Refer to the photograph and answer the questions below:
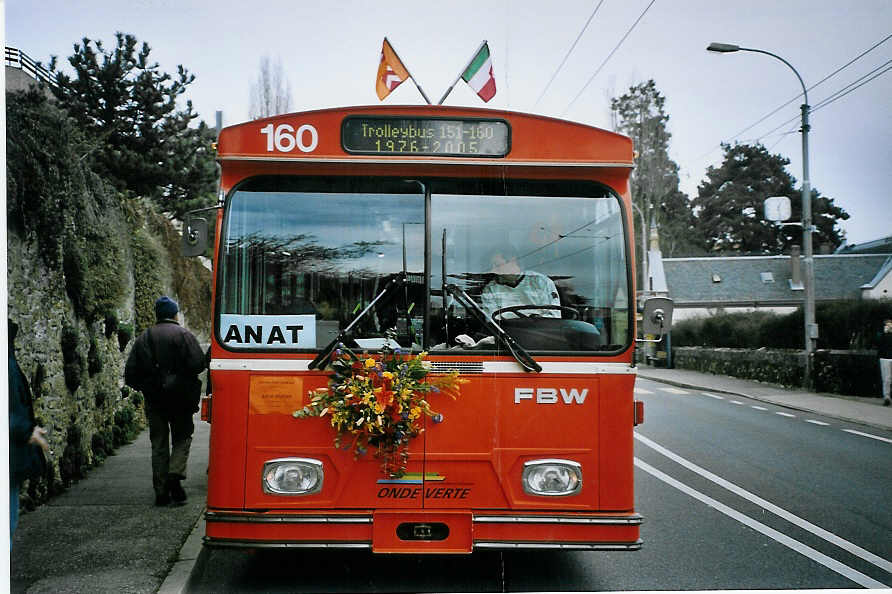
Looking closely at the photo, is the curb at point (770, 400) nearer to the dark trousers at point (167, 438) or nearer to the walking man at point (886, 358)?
the walking man at point (886, 358)

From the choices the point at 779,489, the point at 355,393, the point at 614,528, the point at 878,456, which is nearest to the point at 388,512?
the point at 355,393

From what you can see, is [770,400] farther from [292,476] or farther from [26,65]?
[26,65]

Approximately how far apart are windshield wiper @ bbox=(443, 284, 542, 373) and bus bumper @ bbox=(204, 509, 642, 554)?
801 mm

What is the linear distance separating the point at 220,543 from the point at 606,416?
7.05 ft

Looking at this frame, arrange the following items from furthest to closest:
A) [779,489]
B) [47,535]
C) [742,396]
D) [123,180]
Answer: [742,396] → [123,180] → [779,489] → [47,535]

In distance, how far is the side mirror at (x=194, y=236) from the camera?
4691mm

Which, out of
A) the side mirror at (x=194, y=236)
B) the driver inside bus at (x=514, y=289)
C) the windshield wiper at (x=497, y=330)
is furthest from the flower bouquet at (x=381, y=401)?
the side mirror at (x=194, y=236)

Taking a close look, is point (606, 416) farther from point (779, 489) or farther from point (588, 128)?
point (779, 489)

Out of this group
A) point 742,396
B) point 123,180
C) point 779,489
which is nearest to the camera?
point 779,489

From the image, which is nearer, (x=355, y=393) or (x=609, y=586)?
(x=355, y=393)

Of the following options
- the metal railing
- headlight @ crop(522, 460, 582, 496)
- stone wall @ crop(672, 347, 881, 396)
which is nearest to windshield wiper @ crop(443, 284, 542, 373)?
headlight @ crop(522, 460, 582, 496)

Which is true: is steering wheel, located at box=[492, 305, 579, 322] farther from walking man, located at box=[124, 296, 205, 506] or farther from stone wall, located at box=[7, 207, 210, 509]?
stone wall, located at box=[7, 207, 210, 509]

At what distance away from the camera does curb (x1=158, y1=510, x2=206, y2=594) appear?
4.74 m

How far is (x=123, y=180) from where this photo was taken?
9961 millimetres
